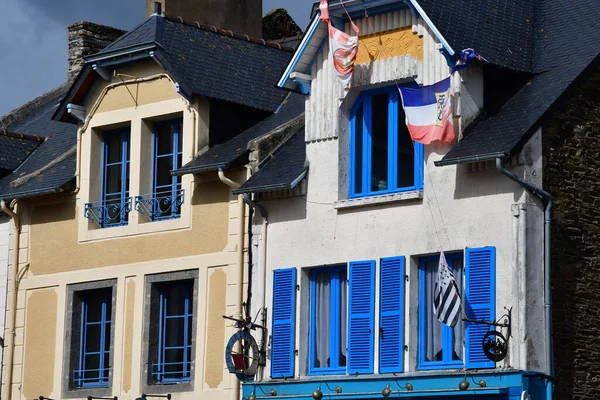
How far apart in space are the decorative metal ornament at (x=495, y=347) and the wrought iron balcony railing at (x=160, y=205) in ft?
21.4

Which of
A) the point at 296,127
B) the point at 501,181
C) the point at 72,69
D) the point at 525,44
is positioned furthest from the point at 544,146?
the point at 72,69

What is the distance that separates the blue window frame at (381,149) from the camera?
24.5 meters

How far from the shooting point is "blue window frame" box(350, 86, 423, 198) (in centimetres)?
2445

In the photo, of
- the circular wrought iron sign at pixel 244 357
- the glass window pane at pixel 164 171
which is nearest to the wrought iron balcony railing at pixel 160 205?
the glass window pane at pixel 164 171

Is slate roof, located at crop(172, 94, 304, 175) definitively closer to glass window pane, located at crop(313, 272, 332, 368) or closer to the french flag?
glass window pane, located at crop(313, 272, 332, 368)

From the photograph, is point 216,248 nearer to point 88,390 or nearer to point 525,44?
point 88,390

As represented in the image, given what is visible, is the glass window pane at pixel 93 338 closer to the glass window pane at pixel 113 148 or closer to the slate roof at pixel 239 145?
the glass window pane at pixel 113 148

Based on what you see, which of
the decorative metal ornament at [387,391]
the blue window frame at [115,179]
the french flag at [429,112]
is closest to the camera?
the decorative metal ornament at [387,391]

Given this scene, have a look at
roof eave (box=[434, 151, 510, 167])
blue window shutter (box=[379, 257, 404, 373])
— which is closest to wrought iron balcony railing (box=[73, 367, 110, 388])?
blue window shutter (box=[379, 257, 404, 373])

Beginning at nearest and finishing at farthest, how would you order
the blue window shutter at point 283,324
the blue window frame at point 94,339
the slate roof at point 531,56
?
the slate roof at point 531,56 < the blue window shutter at point 283,324 < the blue window frame at point 94,339

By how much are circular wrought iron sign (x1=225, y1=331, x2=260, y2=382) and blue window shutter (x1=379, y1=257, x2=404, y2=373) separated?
83.3 inches

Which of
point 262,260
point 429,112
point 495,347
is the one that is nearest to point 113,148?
point 262,260

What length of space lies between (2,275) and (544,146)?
10389mm

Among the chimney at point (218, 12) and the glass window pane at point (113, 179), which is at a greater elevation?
the chimney at point (218, 12)
